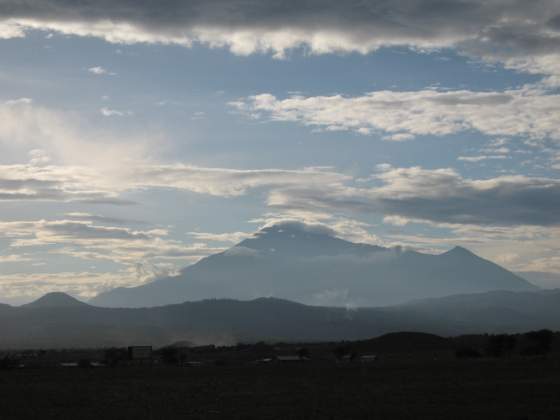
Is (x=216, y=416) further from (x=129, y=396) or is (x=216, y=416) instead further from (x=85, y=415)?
(x=129, y=396)

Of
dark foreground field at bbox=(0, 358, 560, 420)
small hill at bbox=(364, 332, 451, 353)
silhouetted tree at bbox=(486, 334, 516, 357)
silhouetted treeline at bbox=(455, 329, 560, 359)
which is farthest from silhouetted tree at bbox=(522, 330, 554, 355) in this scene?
dark foreground field at bbox=(0, 358, 560, 420)

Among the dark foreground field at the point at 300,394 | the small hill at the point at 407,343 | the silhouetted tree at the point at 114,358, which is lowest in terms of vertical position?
the dark foreground field at the point at 300,394

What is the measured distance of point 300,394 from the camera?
55344 millimetres

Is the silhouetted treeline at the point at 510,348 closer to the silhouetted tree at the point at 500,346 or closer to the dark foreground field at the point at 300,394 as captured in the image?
the silhouetted tree at the point at 500,346

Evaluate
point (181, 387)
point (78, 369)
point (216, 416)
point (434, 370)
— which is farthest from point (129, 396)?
point (78, 369)

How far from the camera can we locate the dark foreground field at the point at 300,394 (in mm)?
44812

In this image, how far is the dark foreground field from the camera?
147 ft

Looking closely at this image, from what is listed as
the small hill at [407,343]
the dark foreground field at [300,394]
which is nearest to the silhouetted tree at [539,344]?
the small hill at [407,343]

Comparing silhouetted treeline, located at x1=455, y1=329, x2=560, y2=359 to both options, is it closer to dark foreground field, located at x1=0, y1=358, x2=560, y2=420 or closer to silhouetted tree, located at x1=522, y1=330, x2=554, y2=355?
silhouetted tree, located at x1=522, y1=330, x2=554, y2=355

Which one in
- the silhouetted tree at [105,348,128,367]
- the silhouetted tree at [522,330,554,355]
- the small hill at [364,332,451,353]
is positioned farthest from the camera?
the small hill at [364,332,451,353]

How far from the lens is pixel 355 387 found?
197ft

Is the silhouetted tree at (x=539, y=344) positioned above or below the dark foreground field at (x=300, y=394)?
above

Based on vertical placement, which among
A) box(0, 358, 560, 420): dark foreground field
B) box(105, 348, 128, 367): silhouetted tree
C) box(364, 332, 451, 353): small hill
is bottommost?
box(0, 358, 560, 420): dark foreground field

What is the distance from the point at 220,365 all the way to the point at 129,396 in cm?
4563
